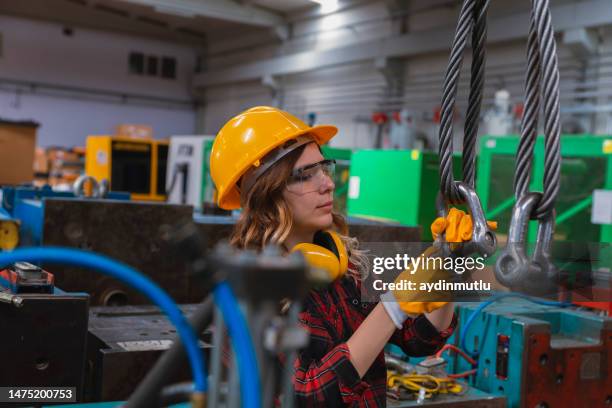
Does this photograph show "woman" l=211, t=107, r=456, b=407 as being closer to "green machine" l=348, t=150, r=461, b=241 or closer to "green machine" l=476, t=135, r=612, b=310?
"green machine" l=476, t=135, r=612, b=310

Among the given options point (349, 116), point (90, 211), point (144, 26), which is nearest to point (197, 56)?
point (144, 26)

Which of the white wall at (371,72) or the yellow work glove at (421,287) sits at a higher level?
the white wall at (371,72)

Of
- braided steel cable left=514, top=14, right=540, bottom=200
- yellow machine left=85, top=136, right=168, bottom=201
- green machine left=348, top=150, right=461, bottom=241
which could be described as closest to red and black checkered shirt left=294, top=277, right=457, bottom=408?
braided steel cable left=514, top=14, right=540, bottom=200

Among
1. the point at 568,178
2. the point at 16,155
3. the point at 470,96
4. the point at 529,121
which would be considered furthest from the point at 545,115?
the point at 16,155

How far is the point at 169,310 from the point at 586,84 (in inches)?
256

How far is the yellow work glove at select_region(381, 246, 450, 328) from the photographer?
3.49ft

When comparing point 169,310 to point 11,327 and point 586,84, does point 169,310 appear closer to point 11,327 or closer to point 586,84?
point 11,327

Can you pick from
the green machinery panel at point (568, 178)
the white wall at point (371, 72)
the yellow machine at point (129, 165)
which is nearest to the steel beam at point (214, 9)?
the white wall at point (371, 72)

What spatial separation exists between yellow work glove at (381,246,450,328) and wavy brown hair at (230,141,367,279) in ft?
1.20

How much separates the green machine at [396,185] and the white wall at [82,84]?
26.6ft

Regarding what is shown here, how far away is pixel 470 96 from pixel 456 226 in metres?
0.20

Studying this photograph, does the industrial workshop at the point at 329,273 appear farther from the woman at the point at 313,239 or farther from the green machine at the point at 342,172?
the green machine at the point at 342,172

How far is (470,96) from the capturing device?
1.03 meters

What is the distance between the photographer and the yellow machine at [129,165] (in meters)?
7.33
